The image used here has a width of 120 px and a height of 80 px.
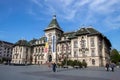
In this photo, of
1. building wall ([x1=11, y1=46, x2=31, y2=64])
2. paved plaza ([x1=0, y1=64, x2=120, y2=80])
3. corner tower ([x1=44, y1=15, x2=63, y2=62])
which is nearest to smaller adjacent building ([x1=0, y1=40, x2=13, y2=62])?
building wall ([x1=11, y1=46, x2=31, y2=64])

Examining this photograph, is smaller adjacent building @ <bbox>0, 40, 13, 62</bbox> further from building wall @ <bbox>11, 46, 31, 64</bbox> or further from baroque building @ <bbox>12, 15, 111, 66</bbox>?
baroque building @ <bbox>12, 15, 111, 66</bbox>

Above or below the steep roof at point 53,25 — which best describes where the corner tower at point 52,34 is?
below

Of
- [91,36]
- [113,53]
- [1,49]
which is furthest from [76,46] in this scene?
[1,49]

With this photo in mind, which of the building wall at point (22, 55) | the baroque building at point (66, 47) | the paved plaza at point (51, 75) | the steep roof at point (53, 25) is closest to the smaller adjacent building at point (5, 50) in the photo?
the building wall at point (22, 55)

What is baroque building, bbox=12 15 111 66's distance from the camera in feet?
195

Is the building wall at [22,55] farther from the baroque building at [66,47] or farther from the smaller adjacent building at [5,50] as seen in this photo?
the smaller adjacent building at [5,50]

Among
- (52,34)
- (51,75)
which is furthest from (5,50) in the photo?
(51,75)

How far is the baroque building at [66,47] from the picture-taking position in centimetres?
5931

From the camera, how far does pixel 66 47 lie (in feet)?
227

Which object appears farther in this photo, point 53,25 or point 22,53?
point 22,53

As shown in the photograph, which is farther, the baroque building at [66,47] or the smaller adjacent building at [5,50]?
the smaller adjacent building at [5,50]

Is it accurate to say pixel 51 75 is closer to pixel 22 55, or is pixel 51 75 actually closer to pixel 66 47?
pixel 66 47

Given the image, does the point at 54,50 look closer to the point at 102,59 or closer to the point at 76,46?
the point at 76,46

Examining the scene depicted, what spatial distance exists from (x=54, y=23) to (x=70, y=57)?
20138 mm
